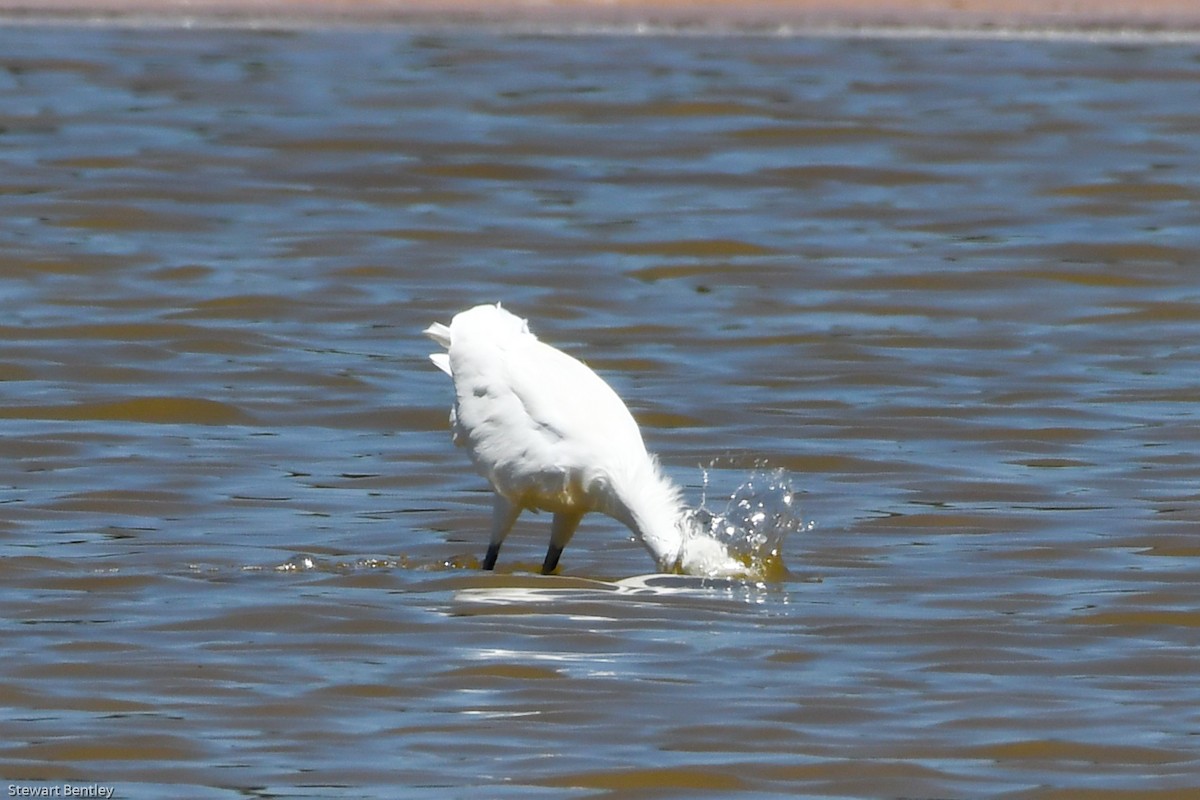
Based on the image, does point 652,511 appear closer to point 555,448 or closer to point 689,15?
point 555,448

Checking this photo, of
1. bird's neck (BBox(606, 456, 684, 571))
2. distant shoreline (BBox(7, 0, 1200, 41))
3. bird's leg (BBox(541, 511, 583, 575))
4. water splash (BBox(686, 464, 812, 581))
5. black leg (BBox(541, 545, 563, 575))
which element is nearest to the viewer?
bird's neck (BBox(606, 456, 684, 571))

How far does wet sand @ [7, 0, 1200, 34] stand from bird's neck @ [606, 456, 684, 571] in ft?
51.0

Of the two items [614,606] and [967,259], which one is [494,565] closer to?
[614,606]

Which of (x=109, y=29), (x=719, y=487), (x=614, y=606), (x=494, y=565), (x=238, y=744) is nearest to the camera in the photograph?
(x=238, y=744)

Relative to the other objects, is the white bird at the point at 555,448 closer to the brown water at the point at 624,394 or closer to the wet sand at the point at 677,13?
the brown water at the point at 624,394

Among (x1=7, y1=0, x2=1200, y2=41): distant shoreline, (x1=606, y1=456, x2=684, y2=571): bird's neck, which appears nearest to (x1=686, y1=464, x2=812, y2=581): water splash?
(x1=606, y1=456, x2=684, y2=571): bird's neck

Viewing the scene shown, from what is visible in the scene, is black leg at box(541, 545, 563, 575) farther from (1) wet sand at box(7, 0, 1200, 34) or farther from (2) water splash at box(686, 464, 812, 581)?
(1) wet sand at box(7, 0, 1200, 34)

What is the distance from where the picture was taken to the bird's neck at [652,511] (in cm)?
778

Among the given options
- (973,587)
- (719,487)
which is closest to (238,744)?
(973,587)

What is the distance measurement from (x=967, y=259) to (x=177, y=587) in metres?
7.46

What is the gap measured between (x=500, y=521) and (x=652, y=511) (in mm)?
643

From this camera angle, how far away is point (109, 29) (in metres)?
22.9

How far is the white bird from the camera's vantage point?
7.81m

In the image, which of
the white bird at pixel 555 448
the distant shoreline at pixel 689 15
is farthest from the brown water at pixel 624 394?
the distant shoreline at pixel 689 15
